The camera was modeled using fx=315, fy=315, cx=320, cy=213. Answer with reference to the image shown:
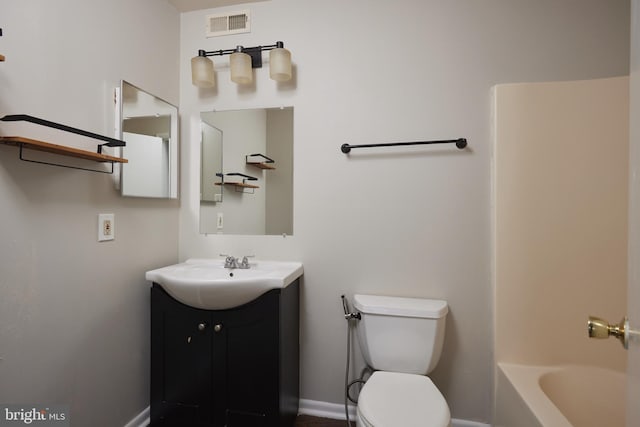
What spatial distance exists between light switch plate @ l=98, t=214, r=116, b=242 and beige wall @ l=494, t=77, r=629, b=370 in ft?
5.92

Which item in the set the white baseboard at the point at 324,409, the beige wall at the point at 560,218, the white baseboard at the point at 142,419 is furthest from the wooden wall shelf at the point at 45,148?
the beige wall at the point at 560,218

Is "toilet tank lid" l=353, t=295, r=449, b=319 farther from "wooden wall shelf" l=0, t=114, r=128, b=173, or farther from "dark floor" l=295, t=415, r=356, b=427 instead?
"wooden wall shelf" l=0, t=114, r=128, b=173

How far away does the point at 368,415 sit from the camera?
114 cm

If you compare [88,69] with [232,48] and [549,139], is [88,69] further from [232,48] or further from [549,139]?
[549,139]

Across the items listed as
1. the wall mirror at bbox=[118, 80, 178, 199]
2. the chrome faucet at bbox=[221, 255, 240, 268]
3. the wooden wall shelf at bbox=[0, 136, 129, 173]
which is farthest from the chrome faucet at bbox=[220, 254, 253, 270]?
the wooden wall shelf at bbox=[0, 136, 129, 173]

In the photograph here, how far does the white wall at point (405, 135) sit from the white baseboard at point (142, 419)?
828 mm

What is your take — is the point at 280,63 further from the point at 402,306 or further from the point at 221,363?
the point at 221,363

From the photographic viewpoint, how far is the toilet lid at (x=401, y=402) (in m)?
1.11

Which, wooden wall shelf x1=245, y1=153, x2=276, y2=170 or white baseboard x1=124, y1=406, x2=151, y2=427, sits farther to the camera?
wooden wall shelf x1=245, y1=153, x2=276, y2=170

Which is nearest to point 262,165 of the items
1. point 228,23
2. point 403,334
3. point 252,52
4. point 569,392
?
point 252,52

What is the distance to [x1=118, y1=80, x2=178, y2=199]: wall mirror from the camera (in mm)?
1505

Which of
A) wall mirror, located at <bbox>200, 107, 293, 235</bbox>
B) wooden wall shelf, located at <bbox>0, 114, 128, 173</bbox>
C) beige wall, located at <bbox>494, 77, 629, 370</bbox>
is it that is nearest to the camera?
wooden wall shelf, located at <bbox>0, 114, 128, 173</bbox>

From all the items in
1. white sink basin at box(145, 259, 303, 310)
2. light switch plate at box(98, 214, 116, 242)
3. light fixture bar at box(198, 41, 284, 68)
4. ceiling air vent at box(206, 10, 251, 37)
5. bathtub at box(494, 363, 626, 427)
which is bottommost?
bathtub at box(494, 363, 626, 427)

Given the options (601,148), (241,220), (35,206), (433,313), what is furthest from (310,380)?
(601,148)
